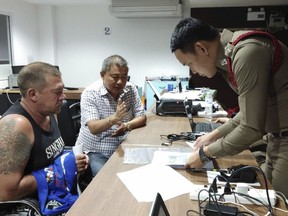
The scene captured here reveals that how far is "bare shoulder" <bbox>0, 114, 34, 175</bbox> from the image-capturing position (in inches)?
49.8

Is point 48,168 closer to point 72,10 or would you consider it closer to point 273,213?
point 273,213

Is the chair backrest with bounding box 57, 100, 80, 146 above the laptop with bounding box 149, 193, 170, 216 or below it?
below

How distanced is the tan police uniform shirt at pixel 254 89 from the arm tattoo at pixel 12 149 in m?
0.85

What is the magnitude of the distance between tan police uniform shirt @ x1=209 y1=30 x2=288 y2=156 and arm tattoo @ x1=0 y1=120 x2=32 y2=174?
85 cm

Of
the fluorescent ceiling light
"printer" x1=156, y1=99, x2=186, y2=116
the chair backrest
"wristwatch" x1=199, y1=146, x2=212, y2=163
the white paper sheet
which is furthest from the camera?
the fluorescent ceiling light

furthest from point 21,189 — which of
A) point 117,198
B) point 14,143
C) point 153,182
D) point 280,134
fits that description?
point 280,134

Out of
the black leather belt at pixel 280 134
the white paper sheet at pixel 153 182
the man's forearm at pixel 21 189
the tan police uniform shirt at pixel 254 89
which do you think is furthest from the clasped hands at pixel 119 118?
the black leather belt at pixel 280 134

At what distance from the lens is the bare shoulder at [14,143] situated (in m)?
1.26

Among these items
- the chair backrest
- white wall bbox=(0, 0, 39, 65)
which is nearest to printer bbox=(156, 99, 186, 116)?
the chair backrest

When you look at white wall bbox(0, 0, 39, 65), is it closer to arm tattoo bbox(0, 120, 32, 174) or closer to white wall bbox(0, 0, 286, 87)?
white wall bbox(0, 0, 286, 87)

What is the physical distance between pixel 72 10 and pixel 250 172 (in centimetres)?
597

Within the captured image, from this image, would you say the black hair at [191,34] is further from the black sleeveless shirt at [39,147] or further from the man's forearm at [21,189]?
the man's forearm at [21,189]

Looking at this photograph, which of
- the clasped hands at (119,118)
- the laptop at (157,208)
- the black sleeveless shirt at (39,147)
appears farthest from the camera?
the clasped hands at (119,118)

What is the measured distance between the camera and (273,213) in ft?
3.18
